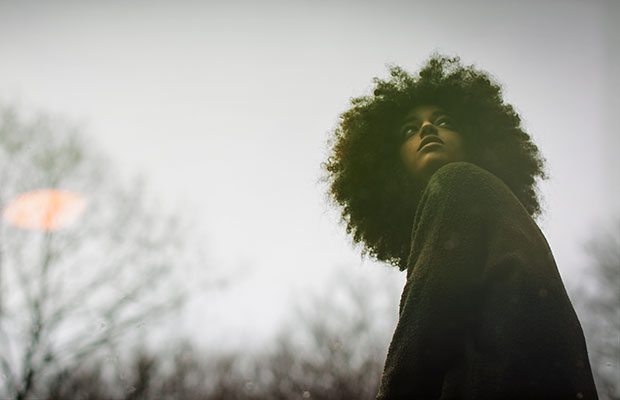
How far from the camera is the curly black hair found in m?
3.34

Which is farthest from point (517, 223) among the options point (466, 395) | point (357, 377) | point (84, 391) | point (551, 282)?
point (357, 377)

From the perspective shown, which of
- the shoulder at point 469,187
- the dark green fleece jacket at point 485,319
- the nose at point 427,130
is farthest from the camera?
the nose at point 427,130

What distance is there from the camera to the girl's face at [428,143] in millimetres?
2719

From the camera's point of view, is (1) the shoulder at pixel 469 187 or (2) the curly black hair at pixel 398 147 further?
(2) the curly black hair at pixel 398 147

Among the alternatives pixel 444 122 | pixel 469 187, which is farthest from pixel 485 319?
pixel 444 122

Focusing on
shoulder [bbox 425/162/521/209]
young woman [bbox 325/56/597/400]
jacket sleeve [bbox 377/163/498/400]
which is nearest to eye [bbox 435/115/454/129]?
young woman [bbox 325/56/597/400]

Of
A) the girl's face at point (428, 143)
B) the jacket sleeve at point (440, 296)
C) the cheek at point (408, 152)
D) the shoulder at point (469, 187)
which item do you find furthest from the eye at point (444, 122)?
the jacket sleeve at point (440, 296)

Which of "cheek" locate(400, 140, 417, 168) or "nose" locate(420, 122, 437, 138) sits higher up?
"nose" locate(420, 122, 437, 138)

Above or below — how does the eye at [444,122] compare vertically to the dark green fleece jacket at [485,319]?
above

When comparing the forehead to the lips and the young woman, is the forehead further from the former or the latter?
the lips

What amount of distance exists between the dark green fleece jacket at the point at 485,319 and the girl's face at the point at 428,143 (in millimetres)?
693

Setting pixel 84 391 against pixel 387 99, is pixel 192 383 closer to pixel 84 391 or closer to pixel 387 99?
pixel 84 391

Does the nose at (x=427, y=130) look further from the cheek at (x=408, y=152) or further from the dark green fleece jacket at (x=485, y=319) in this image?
the dark green fleece jacket at (x=485, y=319)

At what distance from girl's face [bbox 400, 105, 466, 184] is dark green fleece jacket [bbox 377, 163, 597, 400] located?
69cm
